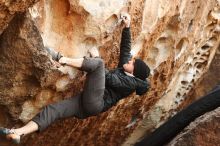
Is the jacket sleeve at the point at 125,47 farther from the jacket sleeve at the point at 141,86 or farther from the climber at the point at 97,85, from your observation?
the jacket sleeve at the point at 141,86

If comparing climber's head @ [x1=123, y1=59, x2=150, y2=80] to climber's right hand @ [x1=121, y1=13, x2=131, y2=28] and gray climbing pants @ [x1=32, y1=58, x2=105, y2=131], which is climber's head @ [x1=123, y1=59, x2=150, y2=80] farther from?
climber's right hand @ [x1=121, y1=13, x2=131, y2=28]

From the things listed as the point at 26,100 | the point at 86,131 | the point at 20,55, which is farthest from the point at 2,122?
the point at 86,131

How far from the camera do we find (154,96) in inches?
301

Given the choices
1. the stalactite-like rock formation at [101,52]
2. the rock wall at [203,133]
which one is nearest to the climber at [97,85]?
the stalactite-like rock formation at [101,52]

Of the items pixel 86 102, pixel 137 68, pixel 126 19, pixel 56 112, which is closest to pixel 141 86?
pixel 137 68

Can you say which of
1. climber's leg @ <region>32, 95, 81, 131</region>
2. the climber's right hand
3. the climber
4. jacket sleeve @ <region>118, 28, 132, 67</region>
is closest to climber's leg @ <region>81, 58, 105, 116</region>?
the climber

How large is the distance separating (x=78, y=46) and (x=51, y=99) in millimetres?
647

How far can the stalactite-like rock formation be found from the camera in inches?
196

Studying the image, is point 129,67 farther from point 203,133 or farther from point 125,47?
point 203,133

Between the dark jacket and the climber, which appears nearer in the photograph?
the climber

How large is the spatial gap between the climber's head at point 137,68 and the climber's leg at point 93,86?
317mm

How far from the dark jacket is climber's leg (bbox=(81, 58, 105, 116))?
0.55ft

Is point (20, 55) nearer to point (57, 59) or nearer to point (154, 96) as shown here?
point (57, 59)

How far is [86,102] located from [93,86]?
18 cm
